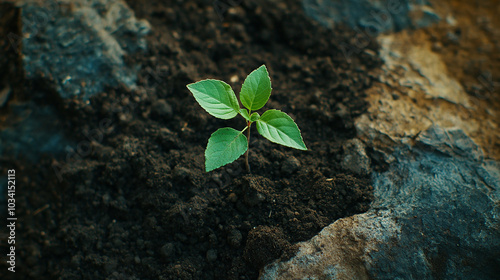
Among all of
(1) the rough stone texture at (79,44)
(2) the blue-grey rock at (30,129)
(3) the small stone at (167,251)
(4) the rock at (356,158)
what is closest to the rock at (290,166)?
(4) the rock at (356,158)

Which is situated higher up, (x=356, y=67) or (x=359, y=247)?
(x=356, y=67)

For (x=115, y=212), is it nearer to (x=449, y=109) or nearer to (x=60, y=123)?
(x=60, y=123)

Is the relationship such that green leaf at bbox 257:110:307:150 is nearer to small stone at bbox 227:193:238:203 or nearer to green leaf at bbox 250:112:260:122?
green leaf at bbox 250:112:260:122

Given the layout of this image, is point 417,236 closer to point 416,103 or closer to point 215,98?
point 416,103

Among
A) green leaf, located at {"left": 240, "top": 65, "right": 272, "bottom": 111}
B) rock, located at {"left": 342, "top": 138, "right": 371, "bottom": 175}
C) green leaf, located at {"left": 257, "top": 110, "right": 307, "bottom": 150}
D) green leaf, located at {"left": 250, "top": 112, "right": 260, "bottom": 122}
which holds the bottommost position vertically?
rock, located at {"left": 342, "top": 138, "right": 371, "bottom": 175}

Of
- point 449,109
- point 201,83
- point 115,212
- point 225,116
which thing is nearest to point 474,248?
point 449,109

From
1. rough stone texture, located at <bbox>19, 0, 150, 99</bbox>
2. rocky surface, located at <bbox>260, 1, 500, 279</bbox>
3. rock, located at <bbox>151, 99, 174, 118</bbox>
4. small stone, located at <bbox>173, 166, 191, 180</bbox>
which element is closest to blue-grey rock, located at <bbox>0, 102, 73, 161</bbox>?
rough stone texture, located at <bbox>19, 0, 150, 99</bbox>

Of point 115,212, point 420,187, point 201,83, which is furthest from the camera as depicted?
point 115,212

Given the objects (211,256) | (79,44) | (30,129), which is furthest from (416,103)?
(30,129)

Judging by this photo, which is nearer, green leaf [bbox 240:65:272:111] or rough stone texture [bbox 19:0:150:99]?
green leaf [bbox 240:65:272:111]
